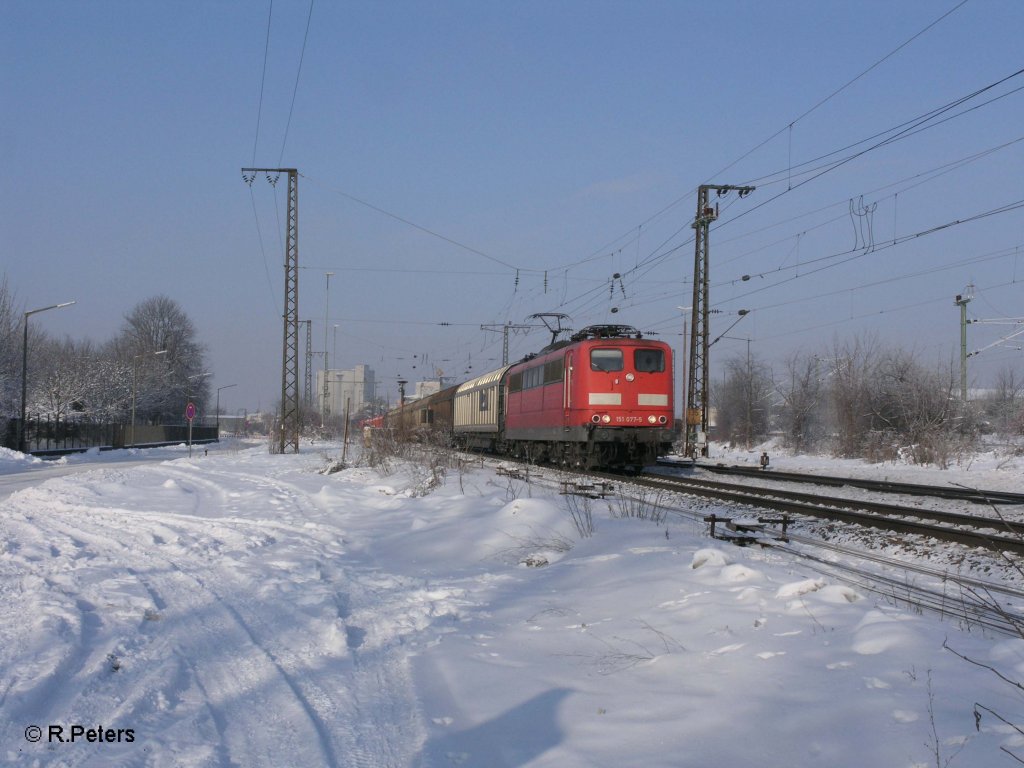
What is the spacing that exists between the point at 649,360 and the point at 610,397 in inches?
64.9

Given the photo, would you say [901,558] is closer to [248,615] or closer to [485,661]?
[485,661]

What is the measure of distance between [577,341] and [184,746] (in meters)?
18.4

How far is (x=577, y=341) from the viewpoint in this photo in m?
21.7

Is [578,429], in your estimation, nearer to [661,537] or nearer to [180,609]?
[661,537]

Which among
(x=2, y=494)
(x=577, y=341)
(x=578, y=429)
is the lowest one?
(x=2, y=494)

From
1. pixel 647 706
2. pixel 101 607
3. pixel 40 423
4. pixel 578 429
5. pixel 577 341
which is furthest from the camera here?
pixel 40 423

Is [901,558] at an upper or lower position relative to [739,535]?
lower

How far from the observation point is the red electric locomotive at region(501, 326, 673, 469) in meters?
20.1

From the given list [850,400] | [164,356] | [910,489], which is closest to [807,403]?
[850,400]

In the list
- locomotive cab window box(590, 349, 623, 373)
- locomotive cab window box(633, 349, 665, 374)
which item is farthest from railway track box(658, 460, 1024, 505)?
locomotive cab window box(590, 349, 623, 373)

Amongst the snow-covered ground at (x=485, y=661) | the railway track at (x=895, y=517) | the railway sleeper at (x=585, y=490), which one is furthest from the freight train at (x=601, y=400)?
the snow-covered ground at (x=485, y=661)

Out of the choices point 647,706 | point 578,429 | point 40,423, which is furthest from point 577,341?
point 40,423

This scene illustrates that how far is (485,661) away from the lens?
545 centimetres

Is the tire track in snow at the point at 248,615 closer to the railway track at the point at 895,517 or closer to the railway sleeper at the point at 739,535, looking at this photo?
the railway sleeper at the point at 739,535
